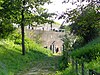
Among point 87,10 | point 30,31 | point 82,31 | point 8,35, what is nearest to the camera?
point 87,10

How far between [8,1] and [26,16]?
2.78 m

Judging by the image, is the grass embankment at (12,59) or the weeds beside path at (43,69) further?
the weeds beside path at (43,69)

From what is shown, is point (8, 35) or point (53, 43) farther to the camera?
point (53, 43)

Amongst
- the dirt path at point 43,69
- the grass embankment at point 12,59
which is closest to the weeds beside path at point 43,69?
the dirt path at point 43,69

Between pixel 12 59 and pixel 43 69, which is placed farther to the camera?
pixel 12 59

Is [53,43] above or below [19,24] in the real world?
below

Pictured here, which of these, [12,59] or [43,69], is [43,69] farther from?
[12,59]

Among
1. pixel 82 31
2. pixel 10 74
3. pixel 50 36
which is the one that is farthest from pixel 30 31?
pixel 82 31

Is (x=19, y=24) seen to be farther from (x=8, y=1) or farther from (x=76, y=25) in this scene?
(x=76, y=25)

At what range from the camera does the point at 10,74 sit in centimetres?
1972

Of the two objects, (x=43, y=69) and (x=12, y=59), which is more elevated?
(x=12, y=59)

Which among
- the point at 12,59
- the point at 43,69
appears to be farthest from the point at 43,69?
the point at 12,59

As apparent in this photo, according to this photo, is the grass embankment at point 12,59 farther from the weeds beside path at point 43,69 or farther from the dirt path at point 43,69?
the dirt path at point 43,69

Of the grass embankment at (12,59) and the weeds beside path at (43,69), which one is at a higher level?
the grass embankment at (12,59)
